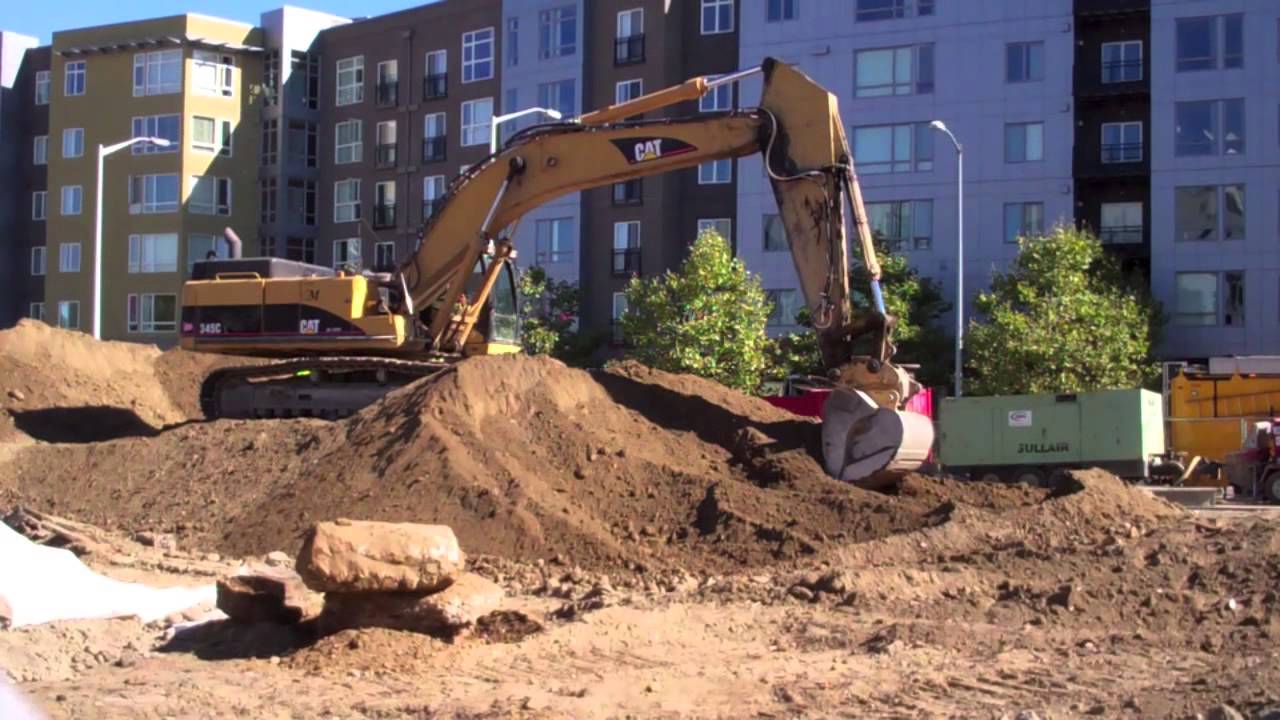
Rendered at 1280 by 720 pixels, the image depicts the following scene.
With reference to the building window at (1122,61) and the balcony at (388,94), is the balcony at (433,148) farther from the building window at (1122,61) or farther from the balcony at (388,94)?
the building window at (1122,61)

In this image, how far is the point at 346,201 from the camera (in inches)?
2329

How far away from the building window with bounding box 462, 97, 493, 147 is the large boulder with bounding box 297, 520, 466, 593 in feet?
147

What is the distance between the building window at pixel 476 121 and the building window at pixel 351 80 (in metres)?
5.88

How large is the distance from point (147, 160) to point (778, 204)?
149 feet

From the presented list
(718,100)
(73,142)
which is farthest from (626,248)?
(73,142)

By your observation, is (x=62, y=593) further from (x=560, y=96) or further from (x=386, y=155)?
(x=386, y=155)

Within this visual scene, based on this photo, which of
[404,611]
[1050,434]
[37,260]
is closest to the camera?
[404,611]

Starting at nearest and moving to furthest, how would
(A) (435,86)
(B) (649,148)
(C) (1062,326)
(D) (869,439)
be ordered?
(D) (869,439)
(B) (649,148)
(C) (1062,326)
(A) (435,86)

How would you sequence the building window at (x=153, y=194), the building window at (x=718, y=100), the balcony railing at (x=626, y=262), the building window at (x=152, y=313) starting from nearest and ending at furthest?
the building window at (x=718, y=100) < the balcony railing at (x=626, y=262) < the building window at (x=152, y=313) < the building window at (x=153, y=194)

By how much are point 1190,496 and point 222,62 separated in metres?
45.4

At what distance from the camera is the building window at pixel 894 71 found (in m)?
45.2

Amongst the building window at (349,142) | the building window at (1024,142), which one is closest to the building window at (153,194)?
the building window at (349,142)

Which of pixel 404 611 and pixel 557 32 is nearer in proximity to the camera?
pixel 404 611

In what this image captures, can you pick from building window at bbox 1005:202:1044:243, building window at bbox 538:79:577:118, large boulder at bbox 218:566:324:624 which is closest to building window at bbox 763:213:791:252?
building window at bbox 1005:202:1044:243
